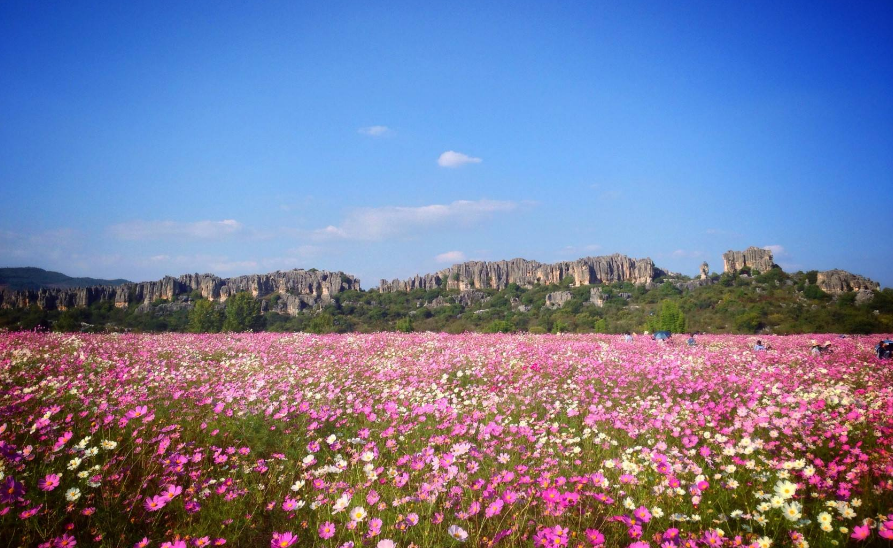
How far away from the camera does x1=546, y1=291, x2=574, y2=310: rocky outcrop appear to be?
226 feet

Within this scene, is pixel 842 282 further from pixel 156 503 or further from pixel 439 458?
pixel 156 503

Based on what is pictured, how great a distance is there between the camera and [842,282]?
4962cm

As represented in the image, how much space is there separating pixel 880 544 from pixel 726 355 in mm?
8767

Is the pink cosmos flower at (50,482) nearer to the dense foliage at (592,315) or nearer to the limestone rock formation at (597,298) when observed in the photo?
the dense foliage at (592,315)

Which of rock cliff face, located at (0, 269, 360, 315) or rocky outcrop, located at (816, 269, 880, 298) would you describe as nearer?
rocky outcrop, located at (816, 269, 880, 298)

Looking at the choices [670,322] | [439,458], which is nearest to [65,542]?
[439,458]

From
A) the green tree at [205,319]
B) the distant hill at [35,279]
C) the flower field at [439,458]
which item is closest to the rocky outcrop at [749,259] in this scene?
the flower field at [439,458]

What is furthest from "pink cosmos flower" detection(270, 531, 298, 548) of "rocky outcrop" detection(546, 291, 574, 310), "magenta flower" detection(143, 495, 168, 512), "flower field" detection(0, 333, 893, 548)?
"rocky outcrop" detection(546, 291, 574, 310)

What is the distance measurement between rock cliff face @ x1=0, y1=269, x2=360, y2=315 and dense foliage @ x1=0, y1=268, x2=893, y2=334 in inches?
585

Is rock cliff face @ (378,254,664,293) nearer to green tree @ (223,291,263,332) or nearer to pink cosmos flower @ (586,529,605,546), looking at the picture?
green tree @ (223,291,263,332)

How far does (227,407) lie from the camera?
522cm

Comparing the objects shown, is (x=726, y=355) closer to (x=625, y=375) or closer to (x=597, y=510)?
(x=625, y=375)

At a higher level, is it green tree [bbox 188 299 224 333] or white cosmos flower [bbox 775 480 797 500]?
white cosmos flower [bbox 775 480 797 500]

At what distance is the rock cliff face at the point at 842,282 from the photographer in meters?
48.7
